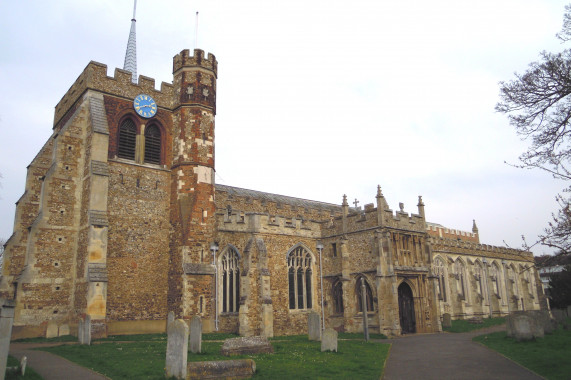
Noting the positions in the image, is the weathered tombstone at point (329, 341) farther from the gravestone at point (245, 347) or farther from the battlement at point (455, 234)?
the battlement at point (455, 234)

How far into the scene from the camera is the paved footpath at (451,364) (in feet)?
34.1

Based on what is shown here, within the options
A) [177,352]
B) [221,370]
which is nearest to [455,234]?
[221,370]

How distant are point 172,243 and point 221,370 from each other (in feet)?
44.6

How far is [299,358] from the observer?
41.4ft

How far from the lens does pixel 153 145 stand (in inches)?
925

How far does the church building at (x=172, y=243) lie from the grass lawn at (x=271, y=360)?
4.36m

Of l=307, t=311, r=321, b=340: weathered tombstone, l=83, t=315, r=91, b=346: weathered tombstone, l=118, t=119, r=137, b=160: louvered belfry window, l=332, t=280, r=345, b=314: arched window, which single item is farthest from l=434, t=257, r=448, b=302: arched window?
l=83, t=315, r=91, b=346: weathered tombstone

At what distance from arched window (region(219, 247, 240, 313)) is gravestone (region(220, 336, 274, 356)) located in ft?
28.3

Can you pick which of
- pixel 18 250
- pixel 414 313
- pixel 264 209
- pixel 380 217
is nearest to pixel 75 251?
pixel 18 250

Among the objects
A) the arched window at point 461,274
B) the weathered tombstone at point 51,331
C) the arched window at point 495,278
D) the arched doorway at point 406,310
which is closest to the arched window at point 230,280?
the weathered tombstone at point 51,331

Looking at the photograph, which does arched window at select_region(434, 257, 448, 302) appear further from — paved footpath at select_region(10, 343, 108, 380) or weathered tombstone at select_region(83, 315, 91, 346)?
paved footpath at select_region(10, 343, 108, 380)

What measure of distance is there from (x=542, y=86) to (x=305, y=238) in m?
17.8

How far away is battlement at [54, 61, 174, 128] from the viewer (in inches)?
870

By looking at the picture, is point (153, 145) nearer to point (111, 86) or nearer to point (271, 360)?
point (111, 86)
